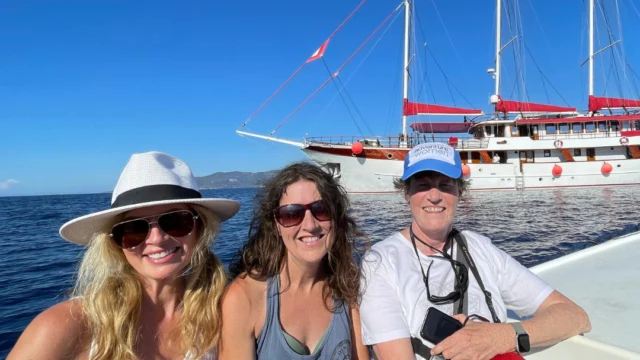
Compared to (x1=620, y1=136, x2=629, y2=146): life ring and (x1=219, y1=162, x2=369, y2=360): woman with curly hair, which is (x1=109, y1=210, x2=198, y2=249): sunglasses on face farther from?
(x1=620, y1=136, x2=629, y2=146): life ring

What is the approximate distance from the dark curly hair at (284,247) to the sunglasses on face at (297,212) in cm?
4

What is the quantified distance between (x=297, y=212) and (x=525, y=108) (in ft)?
95.9

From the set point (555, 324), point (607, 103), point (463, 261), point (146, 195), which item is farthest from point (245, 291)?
point (607, 103)

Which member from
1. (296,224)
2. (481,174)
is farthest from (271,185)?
(481,174)

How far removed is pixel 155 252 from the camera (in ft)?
5.36

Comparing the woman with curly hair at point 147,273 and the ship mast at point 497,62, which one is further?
the ship mast at point 497,62

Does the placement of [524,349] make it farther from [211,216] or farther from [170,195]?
[170,195]

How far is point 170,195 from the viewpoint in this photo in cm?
159

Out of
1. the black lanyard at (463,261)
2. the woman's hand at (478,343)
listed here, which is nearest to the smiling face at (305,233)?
the black lanyard at (463,261)

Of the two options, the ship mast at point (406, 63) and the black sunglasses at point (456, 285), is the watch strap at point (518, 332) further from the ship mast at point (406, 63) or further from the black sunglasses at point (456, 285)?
the ship mast at point (406, 63)

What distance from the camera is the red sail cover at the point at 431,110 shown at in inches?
1038

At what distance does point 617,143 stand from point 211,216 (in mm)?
29627

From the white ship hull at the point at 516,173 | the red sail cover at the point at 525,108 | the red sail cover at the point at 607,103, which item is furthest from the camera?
the red sail cover at the point at 607,103

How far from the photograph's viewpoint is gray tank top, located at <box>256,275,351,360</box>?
1.65 meters
